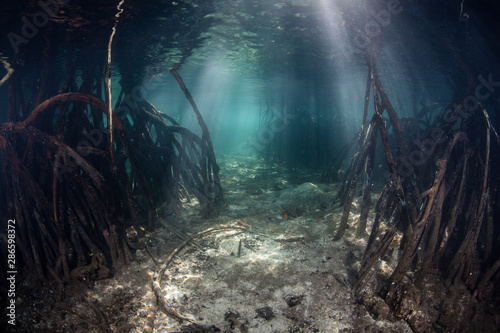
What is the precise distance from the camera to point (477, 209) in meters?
3.86

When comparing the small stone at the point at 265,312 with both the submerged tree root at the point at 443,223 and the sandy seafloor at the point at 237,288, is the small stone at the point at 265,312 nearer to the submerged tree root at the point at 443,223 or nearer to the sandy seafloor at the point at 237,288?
the sandy seafloor at the point at 237,288

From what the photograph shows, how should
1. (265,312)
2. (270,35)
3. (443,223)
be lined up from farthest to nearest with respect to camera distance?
(270,35), (443,223), (265,312)

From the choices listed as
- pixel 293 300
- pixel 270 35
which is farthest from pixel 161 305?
pixel 270 35

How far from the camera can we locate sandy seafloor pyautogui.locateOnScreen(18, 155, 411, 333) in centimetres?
304

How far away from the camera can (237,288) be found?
368cm

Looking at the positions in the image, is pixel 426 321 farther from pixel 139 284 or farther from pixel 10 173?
pixel 10 173

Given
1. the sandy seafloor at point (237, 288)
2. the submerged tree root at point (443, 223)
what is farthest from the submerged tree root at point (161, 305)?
the submerged tree root at point (443, 223)

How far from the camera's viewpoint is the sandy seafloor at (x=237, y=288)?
9.97 feet

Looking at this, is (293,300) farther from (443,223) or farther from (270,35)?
(270,35)

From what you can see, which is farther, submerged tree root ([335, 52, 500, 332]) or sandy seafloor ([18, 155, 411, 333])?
submerged tree root ([335, 52, 500, 332])

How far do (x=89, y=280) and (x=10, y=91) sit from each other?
14.6 ft

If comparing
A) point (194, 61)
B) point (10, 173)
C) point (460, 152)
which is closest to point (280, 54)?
point (194, 61)

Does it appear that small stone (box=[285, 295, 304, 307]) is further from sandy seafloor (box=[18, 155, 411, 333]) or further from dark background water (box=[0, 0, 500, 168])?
dark background water (box=[0, 0, 500, 168])

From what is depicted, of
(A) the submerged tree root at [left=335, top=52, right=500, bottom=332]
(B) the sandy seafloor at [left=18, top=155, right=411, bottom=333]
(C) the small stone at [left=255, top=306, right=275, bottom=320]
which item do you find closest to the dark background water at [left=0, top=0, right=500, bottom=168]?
(A) the submerged tree root at [left=335, top=52, right=500, bottom=332]
